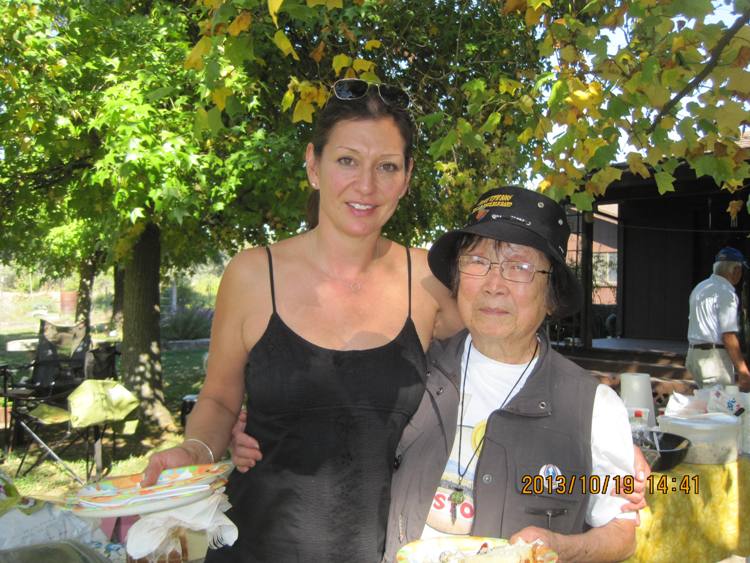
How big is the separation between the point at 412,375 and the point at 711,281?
18.2 feet

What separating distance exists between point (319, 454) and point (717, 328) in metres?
5.65

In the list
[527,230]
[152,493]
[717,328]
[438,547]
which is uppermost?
[527,230]

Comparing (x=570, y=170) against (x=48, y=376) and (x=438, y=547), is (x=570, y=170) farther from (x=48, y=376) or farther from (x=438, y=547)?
(x=48, y=376)

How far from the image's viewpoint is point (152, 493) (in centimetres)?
151

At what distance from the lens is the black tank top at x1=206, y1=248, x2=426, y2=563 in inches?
67.7

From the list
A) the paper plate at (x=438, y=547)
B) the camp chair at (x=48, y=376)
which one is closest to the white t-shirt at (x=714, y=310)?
the paper plate at (x=438, y=547)

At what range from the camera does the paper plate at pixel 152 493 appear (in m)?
1.48

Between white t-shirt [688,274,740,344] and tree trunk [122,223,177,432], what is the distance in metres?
6.73

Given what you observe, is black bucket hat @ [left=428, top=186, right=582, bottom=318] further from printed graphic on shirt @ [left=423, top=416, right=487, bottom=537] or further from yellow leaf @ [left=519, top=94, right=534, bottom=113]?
yellow leaf @ [left=519, top=94, right=534, bottom=113]

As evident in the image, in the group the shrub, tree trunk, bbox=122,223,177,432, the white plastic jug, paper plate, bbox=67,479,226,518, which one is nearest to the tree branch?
the white plastic jug

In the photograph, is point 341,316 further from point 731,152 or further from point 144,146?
point 144,146

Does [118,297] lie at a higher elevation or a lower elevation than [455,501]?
higher

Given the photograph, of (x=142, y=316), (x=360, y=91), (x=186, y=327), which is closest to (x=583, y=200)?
(x=360, y=91)

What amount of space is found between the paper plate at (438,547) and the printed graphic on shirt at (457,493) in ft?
0.38
